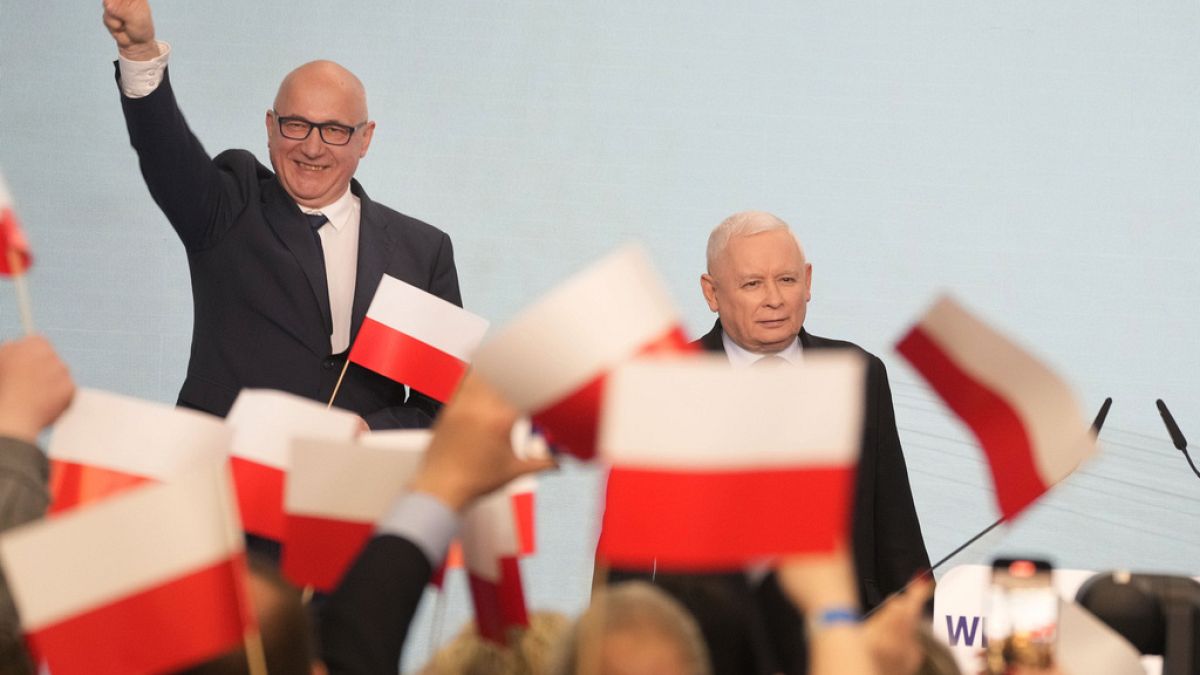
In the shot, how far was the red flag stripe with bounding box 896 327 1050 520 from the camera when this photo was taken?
5.00 feet

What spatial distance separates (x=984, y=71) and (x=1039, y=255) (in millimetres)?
498

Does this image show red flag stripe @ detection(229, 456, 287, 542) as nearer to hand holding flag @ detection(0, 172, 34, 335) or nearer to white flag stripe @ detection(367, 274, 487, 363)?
hand holding flag @ detection(0, 172, 34, 335)

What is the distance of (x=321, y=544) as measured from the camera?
1662 millimetres

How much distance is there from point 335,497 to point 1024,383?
0.64 meters

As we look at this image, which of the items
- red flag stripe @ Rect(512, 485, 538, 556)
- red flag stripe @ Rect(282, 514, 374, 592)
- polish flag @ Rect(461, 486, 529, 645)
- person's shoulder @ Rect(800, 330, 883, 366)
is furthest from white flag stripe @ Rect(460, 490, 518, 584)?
person's shoulder @ Rect(800, 330, 883, 366)

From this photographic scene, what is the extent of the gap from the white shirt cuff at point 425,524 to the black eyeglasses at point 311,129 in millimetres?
1967

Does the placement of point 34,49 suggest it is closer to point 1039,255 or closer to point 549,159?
point 549,159

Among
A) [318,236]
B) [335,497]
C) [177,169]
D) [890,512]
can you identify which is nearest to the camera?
[335,497]

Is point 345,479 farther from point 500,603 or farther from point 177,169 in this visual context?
point 177,169

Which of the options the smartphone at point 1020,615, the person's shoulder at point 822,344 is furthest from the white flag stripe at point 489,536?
the person's shoulder at point 822,344

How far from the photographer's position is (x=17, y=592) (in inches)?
43.3

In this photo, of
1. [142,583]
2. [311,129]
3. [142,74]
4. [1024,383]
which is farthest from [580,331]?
[311,129]

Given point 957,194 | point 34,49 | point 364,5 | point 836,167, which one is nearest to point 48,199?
point 34,49

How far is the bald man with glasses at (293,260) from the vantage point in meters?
3.08
